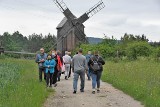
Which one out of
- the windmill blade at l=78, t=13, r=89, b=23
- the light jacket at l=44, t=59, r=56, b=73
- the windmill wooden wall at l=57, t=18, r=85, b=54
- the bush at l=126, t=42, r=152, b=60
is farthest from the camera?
the windmill wooden wall at l=57, t=18, r=85, b=54

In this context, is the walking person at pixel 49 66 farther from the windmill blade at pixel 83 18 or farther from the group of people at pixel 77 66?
the windmill blade at pixel 83 18

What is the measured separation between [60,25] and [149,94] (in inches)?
2467

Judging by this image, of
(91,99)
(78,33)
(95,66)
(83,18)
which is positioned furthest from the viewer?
(78,33)

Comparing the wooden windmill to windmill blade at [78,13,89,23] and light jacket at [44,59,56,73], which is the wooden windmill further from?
light jacket at [44,59,56,73]

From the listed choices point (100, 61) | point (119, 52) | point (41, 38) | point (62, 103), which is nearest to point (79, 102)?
point (62, 103)

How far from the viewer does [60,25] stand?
80.1 meters

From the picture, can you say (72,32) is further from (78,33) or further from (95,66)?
(95,66)

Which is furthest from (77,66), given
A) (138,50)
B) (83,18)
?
(83,18)

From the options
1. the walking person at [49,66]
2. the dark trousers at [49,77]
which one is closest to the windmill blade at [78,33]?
the dark trousers at [49,77]

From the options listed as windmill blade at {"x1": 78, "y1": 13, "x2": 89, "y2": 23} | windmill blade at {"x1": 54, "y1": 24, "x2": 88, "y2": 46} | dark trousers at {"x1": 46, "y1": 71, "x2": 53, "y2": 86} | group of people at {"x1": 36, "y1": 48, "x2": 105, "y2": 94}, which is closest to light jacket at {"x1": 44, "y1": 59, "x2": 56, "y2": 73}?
group of people at {"x1": 36, "y1": 48, "x2": 105, "y2": 94}

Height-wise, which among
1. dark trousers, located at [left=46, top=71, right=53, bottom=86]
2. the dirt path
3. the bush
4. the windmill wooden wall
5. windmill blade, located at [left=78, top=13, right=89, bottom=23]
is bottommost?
the dirt path

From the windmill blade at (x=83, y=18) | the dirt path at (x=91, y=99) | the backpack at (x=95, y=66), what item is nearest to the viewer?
the dirt path at (x=91, y=99)

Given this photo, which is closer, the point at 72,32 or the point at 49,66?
the point at 49,66

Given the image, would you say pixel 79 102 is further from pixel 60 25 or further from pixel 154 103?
pixel 60 25
